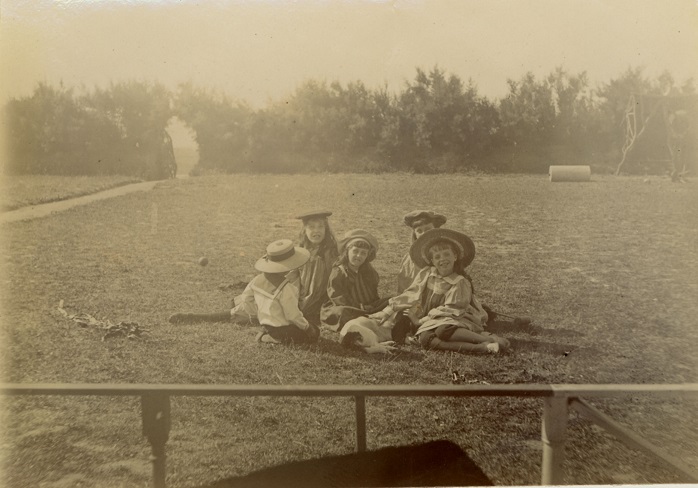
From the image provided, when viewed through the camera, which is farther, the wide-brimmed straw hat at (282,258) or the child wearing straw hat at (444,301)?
the wide-brimmed straw hat at (282,258)

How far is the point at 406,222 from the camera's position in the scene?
417cm

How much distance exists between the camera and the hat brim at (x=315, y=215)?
13.5 feet

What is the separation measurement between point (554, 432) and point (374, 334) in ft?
3.88

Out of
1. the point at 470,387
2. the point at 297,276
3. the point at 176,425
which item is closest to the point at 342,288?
the point at 297,276

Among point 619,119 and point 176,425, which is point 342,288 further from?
point 619,119

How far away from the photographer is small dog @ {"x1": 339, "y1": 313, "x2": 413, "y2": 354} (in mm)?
3973

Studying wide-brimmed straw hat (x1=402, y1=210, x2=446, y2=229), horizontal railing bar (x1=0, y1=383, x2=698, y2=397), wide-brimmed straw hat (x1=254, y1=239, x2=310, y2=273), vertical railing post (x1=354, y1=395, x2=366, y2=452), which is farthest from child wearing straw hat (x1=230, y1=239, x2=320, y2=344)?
wide-brimmed straw hat (x1=402, y1=210, x2=446, y2=229)

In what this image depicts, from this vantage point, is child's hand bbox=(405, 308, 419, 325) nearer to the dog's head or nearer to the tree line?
the dog's head

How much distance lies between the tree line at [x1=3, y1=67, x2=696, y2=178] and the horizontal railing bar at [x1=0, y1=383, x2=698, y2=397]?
1425 millimetres

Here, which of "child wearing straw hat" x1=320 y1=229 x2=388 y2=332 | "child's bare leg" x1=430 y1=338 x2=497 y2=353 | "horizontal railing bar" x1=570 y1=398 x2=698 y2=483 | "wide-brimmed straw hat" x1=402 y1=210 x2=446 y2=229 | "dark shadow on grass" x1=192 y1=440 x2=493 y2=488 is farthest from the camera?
"wide-brimmed straw hat" x1=402 y1=210 x2=446 y2=229

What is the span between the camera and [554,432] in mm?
3545

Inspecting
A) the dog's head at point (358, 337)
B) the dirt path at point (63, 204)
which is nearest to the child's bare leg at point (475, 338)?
the dog's head at point (358, 337)

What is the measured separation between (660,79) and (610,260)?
1.21 metres

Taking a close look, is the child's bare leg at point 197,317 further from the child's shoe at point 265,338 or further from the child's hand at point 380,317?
the child's hand at point 380,317
